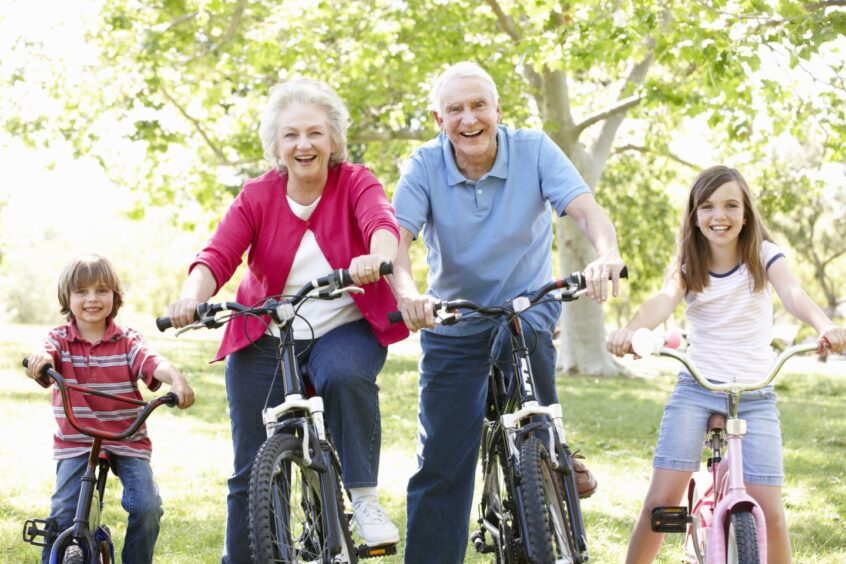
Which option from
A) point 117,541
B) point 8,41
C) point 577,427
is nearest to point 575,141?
point 577,427

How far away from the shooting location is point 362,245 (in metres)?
4.42

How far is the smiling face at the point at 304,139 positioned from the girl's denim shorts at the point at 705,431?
5.84ft

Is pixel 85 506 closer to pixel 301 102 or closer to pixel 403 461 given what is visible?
pixel 301 102

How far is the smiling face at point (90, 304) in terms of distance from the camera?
4.66 meters

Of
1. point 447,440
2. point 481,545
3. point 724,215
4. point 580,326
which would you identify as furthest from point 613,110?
point 481,545

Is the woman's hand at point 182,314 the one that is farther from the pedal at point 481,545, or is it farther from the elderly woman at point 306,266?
the pedal at point 481,545

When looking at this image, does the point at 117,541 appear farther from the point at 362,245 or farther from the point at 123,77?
the point at 123,77

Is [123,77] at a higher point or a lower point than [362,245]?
higher

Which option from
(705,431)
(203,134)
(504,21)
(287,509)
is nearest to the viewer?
(287,509)

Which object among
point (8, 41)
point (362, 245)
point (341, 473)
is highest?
point (8, 41)

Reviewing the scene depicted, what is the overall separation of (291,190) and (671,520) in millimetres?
2066

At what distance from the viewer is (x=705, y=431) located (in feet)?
14.6

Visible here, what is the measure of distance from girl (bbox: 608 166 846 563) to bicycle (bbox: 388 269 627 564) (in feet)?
1.57

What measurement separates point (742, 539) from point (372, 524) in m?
1.39
